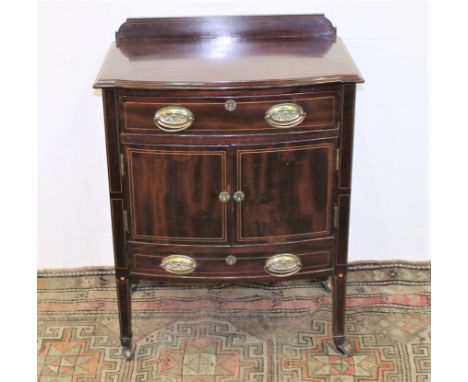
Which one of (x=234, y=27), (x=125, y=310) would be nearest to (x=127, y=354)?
(x=125, y=310)

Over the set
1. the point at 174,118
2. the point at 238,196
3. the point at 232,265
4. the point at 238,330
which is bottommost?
the point at 238,330

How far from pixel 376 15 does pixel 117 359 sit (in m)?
1.51

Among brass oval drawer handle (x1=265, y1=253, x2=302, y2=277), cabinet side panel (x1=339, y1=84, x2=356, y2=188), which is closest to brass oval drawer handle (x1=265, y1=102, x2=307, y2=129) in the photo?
cabinet side panel (x1=339, y1=84, x2=356, y2=188)

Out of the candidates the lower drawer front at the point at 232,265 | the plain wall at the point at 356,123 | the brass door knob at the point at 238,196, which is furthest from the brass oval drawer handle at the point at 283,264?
the plain wall at the point at 356,123

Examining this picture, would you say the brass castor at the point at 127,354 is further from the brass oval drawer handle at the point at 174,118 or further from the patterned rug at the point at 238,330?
the brass oval drawer handle at the point at 174,118

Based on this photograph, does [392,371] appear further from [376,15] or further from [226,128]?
[376,15]

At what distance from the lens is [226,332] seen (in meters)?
2.70

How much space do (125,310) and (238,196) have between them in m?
0.59

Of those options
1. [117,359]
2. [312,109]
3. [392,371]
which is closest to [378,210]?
[392,371]

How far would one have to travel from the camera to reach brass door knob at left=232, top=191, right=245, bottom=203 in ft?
7.43

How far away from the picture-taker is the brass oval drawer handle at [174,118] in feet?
7.06

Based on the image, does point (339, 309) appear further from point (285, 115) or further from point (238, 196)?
point (285, 115)

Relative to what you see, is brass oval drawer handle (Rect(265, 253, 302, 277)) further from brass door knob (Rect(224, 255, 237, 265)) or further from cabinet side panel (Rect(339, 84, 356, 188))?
cabinet side panel (Rect(339, 84, 356, 188))

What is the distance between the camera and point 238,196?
89.4 inches
